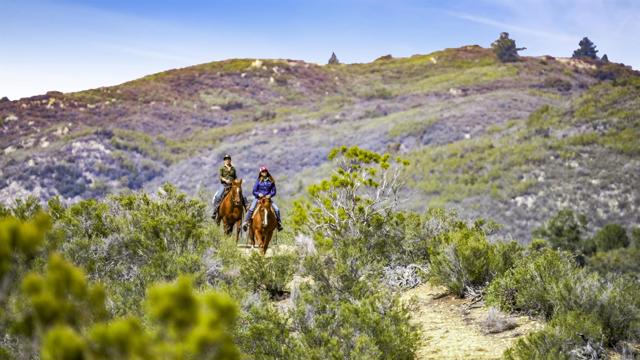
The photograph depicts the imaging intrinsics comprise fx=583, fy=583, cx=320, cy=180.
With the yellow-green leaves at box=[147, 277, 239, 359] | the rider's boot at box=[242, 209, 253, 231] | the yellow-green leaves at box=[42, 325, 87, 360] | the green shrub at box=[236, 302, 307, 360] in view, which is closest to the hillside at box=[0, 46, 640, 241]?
the rider's boot at box=[242, 209, 253, 231]

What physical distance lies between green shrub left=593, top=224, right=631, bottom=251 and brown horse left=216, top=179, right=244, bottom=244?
84.3 feet

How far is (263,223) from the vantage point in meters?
13.4

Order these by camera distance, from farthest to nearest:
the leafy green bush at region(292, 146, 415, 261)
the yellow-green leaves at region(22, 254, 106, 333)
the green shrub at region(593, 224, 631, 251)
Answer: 1. the green shrub at region(593, 224, 631, 251)
2. the leafy green bush at region(292, 146, 415, 261)
3. the yellow-green leaves at region(22, 254, 106, 333)

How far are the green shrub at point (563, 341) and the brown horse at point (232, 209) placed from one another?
9644 mm

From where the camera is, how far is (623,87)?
56625 millimetres

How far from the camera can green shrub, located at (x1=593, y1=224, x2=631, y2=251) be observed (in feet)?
110

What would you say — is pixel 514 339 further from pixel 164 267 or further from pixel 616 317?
pixel 164 267

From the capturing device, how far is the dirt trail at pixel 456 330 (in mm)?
7000

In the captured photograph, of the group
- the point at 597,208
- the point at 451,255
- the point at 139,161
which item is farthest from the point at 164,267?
the point at 139,161

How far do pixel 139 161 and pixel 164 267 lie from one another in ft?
Result: 218

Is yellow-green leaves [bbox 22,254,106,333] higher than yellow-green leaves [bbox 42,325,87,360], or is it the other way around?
yellow-green leaves [bbox 22,254,106,333]

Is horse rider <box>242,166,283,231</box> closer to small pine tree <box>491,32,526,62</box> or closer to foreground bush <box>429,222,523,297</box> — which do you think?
foreground bush <box>429,222,523,297</box>

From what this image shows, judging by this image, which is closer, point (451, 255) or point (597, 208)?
point (451, 255)

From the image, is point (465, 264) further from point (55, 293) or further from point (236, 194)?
point (55, 293)
